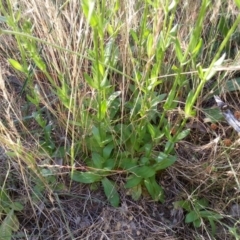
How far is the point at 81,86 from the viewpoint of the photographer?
4.02ft

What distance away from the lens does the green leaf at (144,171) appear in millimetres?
1137

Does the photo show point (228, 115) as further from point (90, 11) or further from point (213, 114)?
point (90, 11)

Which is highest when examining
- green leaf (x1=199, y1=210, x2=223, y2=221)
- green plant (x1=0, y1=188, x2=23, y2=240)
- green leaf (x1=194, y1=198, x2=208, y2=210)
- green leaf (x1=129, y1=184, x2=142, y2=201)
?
green plant (x1=0, y1=188, x2=23, y2=240)

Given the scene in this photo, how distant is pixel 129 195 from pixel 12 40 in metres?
0.56

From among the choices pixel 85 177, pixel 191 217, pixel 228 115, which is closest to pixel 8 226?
pixel 85 177

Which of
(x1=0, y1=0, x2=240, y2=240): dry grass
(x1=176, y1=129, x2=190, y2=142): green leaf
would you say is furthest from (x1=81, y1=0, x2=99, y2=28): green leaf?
(x1=176, y1=129, x2=190, y2=142): green leaf

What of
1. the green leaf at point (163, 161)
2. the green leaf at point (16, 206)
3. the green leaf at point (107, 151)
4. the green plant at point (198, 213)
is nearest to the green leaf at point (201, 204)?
the green plant at point (198, 213)

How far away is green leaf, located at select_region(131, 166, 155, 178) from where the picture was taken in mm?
1137

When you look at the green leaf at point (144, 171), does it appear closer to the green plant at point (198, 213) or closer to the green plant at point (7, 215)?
the green plant at point (198, 213)

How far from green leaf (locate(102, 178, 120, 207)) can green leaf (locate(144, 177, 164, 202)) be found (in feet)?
0.26

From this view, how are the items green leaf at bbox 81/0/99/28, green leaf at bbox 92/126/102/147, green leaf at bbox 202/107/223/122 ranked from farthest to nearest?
green leaf at bbox 202/107/223/122 < green leaf at bbox 92/126/102/147 < green leaf at bbox 81/0/99/28

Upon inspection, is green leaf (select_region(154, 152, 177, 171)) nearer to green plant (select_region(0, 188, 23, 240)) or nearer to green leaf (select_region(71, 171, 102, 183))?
green leaf (select_region(71, 171, 102, 183))

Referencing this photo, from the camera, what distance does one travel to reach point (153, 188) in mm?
1165

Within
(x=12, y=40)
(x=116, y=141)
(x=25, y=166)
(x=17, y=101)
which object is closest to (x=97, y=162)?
(x=116, y=141)
